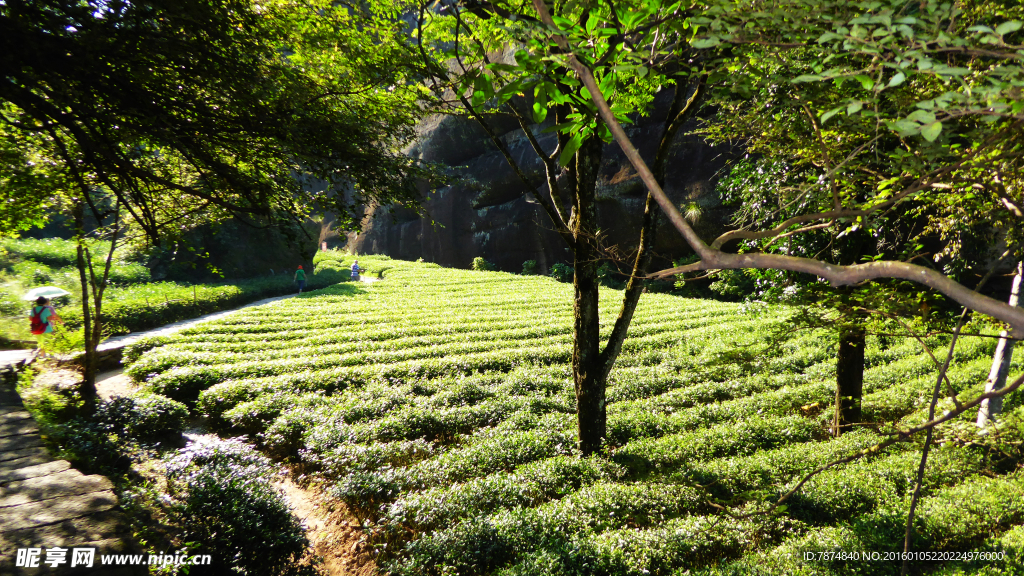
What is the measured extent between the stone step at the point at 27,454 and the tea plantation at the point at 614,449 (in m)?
2.98

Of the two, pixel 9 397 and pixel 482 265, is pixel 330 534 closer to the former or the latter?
pixel 9 397

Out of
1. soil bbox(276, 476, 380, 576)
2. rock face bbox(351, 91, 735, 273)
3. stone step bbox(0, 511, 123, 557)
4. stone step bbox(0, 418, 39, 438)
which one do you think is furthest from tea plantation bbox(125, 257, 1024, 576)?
rock face bbox(351, 91, 735, 273)

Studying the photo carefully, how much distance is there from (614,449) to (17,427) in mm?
8459

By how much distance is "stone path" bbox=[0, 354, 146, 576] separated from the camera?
352 cm

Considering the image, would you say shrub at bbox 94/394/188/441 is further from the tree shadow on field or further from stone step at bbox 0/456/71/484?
the tree shadow on field

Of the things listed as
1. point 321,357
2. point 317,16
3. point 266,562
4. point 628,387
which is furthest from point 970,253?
point 321,357

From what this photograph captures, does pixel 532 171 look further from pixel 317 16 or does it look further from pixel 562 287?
pixel 317 16

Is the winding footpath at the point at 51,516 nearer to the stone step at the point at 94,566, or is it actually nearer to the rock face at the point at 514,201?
the stone step at the point at 94,566

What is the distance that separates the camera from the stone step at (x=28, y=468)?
175 inches

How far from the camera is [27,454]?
4918 millimetres

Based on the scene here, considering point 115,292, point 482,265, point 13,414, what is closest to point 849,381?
point 13,414

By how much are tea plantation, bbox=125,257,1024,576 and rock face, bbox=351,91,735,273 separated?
10949 millimetres

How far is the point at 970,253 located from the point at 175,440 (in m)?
12.3

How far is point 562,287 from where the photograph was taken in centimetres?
2503
